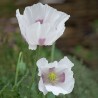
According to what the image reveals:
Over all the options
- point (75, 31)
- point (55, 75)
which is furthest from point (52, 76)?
point (75, 31)

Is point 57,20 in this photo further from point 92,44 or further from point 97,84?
point 92,44

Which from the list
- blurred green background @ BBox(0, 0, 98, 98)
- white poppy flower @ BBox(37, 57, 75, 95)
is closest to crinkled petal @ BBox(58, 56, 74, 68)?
white poppy flower @ BBox(37, 57, 75, 95)

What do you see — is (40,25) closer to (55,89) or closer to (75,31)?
(55,89)

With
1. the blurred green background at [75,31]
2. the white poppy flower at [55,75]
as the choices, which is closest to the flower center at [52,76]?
the white poppy flower at [55,75]

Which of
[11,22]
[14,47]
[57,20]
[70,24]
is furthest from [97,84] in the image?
[70,24]

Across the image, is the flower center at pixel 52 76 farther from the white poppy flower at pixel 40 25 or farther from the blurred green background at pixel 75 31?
the blurred green background at pixel 75 31

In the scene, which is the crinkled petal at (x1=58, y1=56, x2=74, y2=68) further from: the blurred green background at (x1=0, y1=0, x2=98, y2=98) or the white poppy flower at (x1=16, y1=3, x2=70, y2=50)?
the blurred green background at (x1=0, y1=0, x2=98, y2=98)
